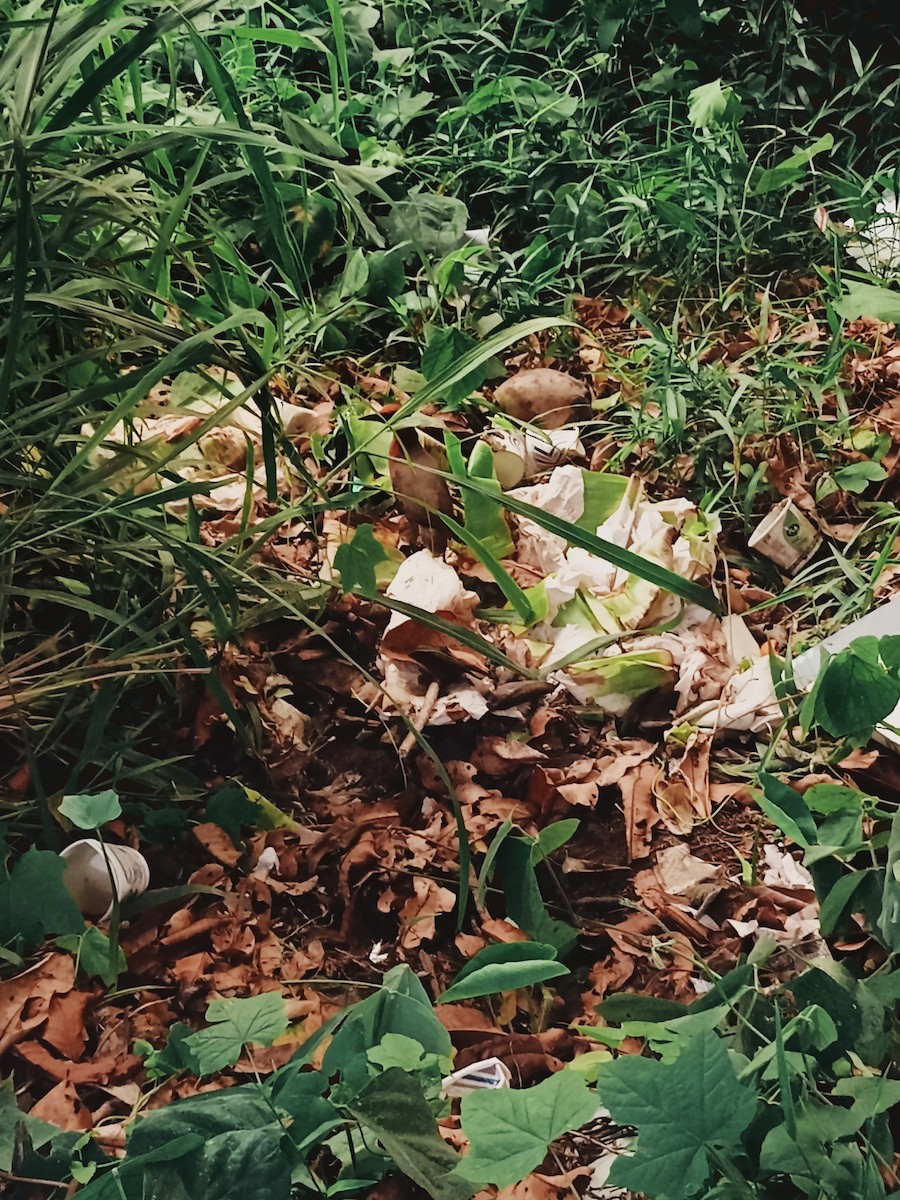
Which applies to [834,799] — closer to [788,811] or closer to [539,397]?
[788,811]

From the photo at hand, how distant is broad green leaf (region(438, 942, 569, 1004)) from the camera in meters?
0.91

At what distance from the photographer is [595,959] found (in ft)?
3.40

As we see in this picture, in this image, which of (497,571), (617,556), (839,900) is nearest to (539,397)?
(497,571)

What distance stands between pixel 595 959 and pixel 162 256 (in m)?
0.85

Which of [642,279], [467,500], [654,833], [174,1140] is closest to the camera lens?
[174,1140]

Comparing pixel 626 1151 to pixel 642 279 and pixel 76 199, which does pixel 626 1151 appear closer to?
pixel 76 199

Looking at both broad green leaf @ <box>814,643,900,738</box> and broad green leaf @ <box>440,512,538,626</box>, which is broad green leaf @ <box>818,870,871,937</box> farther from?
broad green leaf @ <box>440,512,538,626</box>

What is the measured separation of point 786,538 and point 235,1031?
977 millimetres

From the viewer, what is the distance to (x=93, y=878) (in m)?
1.00

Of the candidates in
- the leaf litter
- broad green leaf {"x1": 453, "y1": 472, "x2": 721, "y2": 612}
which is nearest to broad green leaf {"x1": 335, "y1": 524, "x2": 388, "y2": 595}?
the leaf litter

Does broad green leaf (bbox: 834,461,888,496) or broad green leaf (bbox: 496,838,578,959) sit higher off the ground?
broad green leaf (bbox: 834,461,888,496)

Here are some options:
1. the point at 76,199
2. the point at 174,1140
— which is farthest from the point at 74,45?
the point at 174,1140

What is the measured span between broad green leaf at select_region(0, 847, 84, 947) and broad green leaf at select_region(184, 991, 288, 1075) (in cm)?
17

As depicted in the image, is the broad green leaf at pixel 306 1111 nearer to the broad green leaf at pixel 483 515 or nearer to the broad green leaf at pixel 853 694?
the broad green leaf at pixel 853 694
